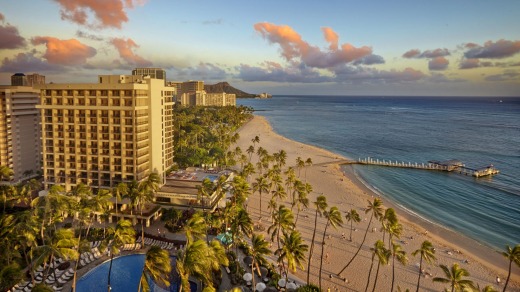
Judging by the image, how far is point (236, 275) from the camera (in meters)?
44.2

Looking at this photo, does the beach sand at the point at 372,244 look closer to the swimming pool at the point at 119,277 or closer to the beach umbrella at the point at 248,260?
the beach umbrella at the point at 248,260

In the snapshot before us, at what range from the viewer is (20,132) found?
81.2 m

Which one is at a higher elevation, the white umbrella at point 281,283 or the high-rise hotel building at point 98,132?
the high-rise hotel building at point 98,132

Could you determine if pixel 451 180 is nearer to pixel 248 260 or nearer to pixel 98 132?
pixel 248 260

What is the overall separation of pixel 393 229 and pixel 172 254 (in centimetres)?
3266

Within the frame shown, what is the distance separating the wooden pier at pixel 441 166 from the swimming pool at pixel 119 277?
312ft

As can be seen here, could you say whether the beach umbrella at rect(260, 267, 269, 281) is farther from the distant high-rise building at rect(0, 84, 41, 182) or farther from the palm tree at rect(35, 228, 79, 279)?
the distant high-rise building at rect(0, 84, 41, 182)

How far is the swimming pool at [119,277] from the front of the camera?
41406mm

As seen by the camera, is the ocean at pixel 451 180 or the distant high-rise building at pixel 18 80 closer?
the ocean at pixel 451 180

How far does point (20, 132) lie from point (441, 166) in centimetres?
13560

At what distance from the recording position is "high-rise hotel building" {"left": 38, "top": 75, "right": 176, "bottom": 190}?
62125 mm

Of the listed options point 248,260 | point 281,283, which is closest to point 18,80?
point 248,260

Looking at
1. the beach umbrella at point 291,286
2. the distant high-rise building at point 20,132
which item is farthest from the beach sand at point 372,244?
the distant high-rise building at point 20,132

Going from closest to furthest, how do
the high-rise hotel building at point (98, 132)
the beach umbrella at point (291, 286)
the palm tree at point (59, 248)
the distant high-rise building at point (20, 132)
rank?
1. the palm tree at point (59, 248)
2. the beach umbrella at point (291, 286)
3. the high-rise hotel building at point (98, 132)
4. the distant high-rise building at point (20, 132)
